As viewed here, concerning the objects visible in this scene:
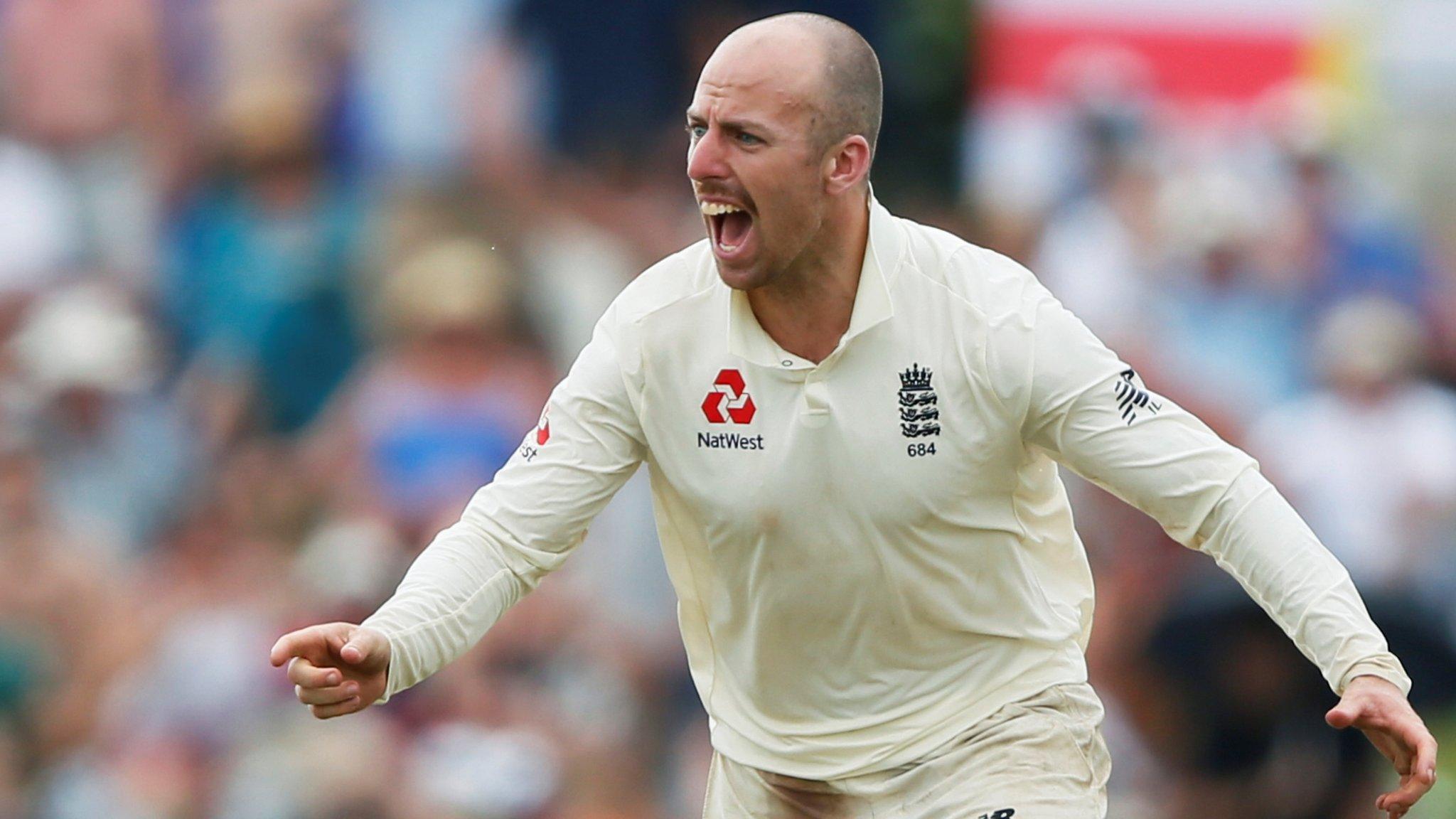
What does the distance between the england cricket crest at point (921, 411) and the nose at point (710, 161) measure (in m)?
0.65

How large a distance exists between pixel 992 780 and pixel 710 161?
157 centimetres

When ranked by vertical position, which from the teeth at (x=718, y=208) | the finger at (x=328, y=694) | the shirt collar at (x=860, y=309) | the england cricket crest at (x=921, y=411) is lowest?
the finger at (x=328, y=694)

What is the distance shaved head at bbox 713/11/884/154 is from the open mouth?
0.25 meters

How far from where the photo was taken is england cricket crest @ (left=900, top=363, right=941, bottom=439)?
5.18 metres

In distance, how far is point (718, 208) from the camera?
522 cm

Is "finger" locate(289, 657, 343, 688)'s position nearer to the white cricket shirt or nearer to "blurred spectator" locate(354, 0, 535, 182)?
the white cricket shirt

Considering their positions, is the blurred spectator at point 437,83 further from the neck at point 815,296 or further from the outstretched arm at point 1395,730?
the outstretched arm at point 1395,730

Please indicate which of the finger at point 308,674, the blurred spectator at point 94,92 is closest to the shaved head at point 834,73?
the finger at point 308,674

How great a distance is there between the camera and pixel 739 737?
5551 mm

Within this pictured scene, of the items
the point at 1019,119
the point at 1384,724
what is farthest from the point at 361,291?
the point at 1384,724

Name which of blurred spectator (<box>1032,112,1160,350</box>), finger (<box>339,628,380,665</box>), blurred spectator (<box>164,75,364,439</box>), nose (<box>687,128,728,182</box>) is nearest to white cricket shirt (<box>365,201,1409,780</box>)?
finger (<box>339,628,380,665</box>)

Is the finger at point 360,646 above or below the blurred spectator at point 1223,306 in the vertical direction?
above

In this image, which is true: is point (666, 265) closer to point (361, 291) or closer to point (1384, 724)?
point (1384, 724)

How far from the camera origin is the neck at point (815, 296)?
5.30m
